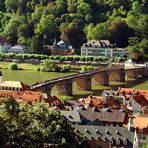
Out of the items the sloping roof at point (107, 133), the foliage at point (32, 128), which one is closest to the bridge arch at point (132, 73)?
the sloping roof at point (107, 133)

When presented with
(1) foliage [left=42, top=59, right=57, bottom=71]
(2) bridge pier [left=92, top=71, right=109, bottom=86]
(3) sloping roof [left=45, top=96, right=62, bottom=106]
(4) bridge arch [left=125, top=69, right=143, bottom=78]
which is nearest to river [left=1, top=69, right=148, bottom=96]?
(2) bridge pier [left=92, top=71, right=109, bottom=86]

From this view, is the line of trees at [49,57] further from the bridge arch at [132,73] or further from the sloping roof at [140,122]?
the sloping roof at [140,122]

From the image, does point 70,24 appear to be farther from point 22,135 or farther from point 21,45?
point 22,135

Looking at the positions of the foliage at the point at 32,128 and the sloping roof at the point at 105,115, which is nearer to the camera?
the foliage at the point at 32,128

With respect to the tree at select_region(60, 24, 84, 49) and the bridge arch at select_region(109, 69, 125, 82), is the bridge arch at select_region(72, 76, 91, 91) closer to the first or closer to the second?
the bridge arch at select_region(109, 69, 125, 82)

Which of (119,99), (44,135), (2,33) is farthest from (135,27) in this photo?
(44,135)
